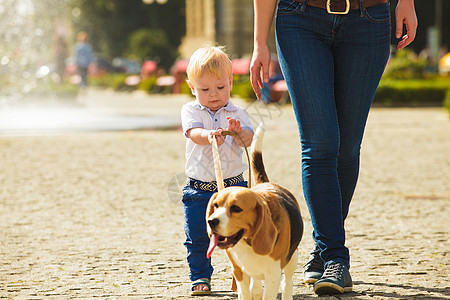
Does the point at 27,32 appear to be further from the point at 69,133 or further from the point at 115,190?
the point at 115,190

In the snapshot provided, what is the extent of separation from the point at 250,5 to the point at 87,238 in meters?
38.6

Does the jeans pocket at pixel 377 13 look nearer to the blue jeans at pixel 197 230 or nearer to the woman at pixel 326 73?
the woman at pixel 326 73

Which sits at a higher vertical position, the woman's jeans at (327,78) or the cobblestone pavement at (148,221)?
the woman's jeans at (327,78)

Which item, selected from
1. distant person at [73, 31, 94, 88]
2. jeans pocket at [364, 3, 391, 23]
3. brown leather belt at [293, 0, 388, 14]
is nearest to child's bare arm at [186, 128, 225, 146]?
brown leather belt at [293, 0, 388, 14]

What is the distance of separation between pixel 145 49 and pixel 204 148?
33708mm

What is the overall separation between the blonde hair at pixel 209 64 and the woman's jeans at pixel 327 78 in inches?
10.8

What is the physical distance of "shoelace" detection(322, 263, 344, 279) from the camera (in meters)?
3.39

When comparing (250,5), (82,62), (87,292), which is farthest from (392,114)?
(250,5)

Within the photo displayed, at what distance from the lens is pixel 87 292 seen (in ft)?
11.6

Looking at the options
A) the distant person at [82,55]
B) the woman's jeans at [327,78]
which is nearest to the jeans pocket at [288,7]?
the woman's jeans at [327,78]

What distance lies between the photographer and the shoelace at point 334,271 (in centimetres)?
339

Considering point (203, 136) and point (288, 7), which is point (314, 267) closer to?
point (203, 136)

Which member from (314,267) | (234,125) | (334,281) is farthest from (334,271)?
(234,125)

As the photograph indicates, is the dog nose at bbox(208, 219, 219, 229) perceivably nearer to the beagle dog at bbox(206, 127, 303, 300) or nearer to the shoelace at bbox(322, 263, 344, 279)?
the beagle dog at bbox(206, 127, 303, 300)
